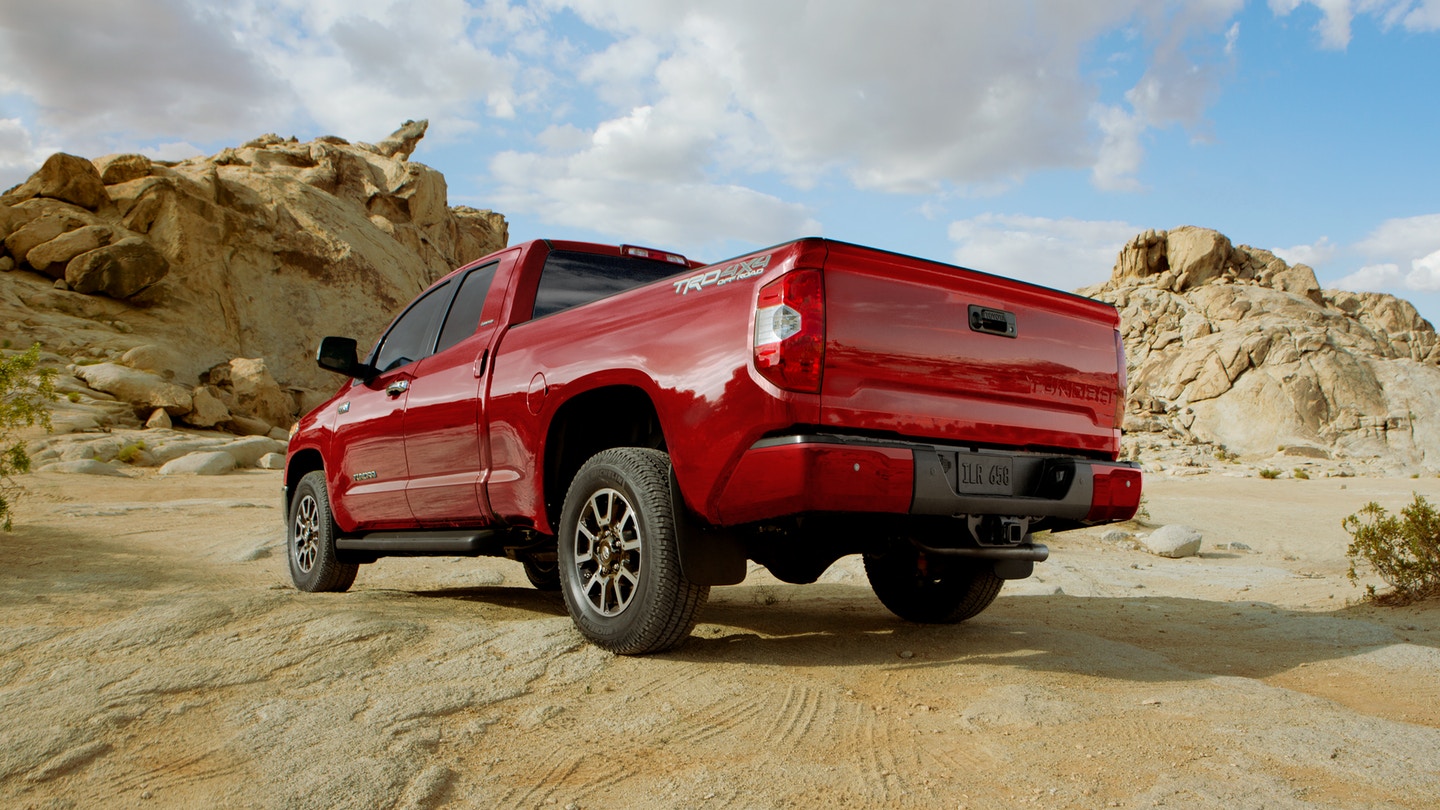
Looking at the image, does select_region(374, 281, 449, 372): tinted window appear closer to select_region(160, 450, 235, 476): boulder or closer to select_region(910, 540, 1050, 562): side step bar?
select_region(910, 540, 1050, 562): side step bar

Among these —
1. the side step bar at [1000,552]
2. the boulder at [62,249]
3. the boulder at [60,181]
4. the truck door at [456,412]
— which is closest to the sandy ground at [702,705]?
the side step bar at [1000,552]

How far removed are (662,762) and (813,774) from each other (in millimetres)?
437

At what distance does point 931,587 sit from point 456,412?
108 inches

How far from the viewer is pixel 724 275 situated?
381 centimetres

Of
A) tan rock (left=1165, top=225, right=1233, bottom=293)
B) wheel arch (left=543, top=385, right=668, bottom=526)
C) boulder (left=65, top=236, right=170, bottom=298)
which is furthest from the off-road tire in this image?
tan rock (left=1165, top=225, right=1233, bottom=293)

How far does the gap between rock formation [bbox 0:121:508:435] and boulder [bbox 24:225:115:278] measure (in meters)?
0.03

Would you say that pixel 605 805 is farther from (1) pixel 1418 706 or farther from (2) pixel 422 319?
(2) pixel 422 319

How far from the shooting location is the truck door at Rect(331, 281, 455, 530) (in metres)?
5.77

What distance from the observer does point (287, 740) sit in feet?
9.79

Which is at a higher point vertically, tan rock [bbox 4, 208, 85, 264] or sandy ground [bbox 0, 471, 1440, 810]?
tan rock [bbox 4, 208, 85, 264]

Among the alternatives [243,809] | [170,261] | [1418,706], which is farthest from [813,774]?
[170,261]

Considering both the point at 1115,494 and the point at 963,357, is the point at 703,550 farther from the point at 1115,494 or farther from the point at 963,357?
the point at 1115,494

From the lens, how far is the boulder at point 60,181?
27.0 m

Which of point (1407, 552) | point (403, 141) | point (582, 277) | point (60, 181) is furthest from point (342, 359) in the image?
point (403, 141)
